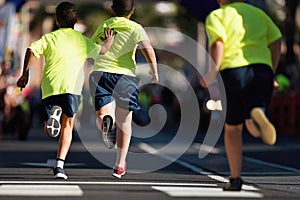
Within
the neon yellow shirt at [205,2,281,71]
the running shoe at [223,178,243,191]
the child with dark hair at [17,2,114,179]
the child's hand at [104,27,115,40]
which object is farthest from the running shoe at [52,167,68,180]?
the neon yellow shirt at [205,2,281,71]

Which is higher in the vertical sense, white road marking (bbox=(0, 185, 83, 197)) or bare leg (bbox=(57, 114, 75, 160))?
bare leg (bbox=(57, 114, 75, 160))

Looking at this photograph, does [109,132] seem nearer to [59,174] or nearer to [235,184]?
[59,174]

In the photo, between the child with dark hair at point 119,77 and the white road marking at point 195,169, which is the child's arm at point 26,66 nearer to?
the child with dark hair at point 119,77

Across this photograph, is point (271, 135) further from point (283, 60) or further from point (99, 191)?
point (283, 60)

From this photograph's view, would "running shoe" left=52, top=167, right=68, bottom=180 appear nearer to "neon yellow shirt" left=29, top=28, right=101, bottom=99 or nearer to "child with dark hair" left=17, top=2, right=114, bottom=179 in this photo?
"child with dark hair" left=17, top=2, right=114, bottom=179

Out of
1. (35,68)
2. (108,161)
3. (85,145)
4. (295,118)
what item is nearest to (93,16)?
(35,68)

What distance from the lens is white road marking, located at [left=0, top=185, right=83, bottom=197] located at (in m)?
9.06

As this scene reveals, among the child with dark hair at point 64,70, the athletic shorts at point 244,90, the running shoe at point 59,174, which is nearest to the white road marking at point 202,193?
the athletic shorts at point 244,90

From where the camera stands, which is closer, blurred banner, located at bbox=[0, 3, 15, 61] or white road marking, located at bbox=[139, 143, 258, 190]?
white road marking, located at bbox=[139, 143, 258, 190]

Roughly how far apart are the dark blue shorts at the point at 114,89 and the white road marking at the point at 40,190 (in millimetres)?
1653

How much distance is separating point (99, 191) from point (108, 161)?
5940 mm

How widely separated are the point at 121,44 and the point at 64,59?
0.58 m

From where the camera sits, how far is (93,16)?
7156 cm

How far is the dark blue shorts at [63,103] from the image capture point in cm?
1131
